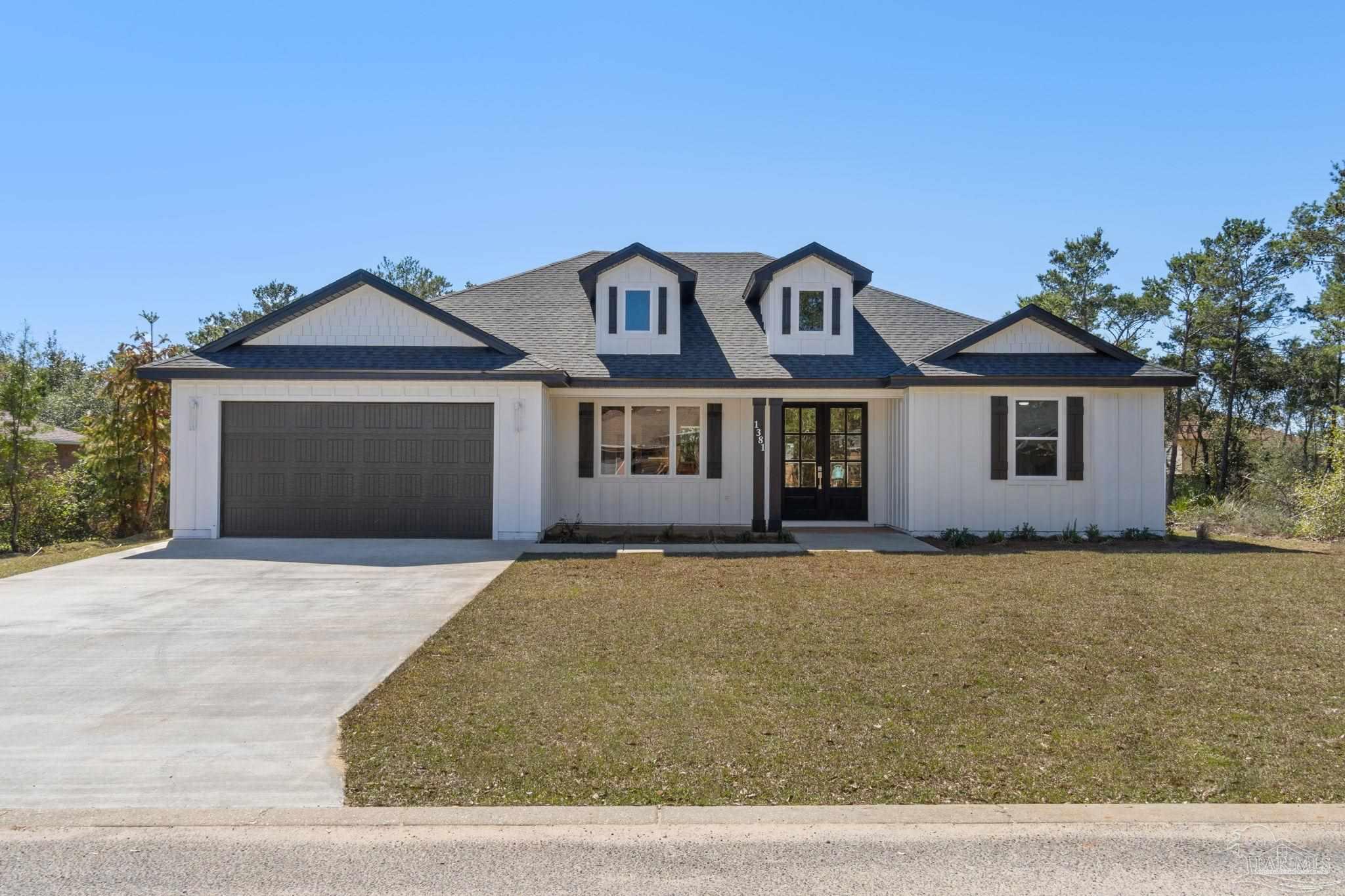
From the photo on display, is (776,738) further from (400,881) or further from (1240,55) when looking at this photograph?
(1240,55)

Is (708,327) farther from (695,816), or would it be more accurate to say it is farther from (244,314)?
(244,314)

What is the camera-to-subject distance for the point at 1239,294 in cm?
2648

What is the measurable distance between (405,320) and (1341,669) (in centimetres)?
1269

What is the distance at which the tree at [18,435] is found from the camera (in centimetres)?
1522

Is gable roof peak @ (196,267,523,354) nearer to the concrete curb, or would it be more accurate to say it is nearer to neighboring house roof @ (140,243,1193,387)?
neighboring house roof @ (140,243,1193,387)

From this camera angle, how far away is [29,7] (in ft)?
37.1

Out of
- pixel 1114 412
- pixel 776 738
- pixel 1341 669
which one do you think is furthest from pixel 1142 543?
pixel 776 738

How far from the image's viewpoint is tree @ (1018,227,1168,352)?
96.0ft

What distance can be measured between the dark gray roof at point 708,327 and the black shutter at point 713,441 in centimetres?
99

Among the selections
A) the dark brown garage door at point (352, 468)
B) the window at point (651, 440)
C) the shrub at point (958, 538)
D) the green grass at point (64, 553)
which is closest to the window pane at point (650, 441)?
the window at point (651, 440)

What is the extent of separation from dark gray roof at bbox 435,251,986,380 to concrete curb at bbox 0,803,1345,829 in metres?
10.3

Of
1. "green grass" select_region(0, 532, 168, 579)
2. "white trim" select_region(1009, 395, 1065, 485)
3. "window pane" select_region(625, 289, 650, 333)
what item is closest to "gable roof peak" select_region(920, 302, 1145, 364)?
"white trim" select_region(1009, 395, 1065, 485)

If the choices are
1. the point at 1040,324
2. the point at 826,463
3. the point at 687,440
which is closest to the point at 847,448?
the point at 826,463

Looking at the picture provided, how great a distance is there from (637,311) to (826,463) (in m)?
4.70
